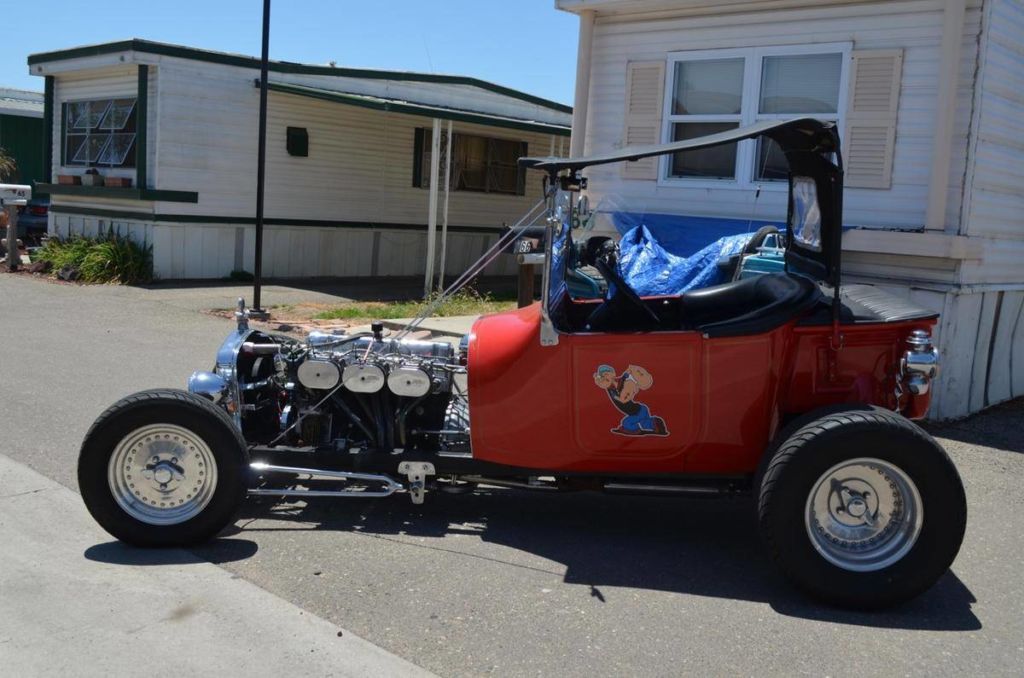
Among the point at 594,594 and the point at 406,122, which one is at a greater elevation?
the point at 406,122

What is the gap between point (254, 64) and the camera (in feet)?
54.1

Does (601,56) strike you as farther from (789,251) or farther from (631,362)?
(631,362)

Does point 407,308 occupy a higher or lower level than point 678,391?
lower

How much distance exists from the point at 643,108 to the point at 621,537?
604cm

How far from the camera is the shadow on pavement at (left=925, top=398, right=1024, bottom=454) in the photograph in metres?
7.46

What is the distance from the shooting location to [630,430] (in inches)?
183

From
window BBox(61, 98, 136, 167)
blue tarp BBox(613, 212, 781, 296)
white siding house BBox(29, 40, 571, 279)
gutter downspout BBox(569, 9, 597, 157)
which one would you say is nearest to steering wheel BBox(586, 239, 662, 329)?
blue tarp BBox(613, 212, 781, 296)

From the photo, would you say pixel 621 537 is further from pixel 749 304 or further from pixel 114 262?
pixel 114 262

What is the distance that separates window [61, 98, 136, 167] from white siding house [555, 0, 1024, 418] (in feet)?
31.3

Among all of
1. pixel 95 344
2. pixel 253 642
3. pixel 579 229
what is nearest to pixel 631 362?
pixel 579 229

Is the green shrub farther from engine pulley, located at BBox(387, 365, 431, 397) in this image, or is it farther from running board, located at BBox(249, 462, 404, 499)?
engine pulley, located at BBox(387, 365, 431, 397)

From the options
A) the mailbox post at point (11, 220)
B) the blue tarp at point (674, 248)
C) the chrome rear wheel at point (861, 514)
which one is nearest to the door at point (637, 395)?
the chrome rear wheel at point (861, 514)

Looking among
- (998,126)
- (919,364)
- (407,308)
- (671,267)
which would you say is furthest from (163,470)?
(407,308)

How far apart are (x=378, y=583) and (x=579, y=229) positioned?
6.16ft
